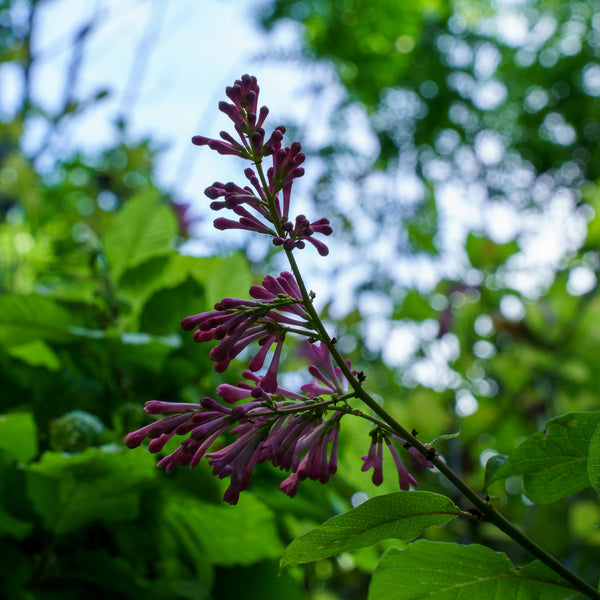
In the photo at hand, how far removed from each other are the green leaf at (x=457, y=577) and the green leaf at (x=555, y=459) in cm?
8

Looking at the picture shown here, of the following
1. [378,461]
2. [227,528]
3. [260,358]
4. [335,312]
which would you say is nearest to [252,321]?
[260,358]

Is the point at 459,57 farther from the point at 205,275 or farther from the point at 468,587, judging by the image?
the point at 468,587

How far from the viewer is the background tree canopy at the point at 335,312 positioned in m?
0.71

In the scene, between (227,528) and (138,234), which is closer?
(227,528)

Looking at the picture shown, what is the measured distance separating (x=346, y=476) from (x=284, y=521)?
0.17 meters

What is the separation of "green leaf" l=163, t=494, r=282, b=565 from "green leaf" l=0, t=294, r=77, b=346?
0.99 ft

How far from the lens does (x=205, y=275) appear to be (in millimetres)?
1078

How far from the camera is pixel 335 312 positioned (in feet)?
6.97

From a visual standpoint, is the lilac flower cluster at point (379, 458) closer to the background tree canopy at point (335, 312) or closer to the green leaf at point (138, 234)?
the background tree canopy at point (335, 312)

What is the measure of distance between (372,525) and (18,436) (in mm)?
453

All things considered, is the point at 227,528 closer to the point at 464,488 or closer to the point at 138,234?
the point at 464,488

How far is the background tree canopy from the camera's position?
715 mm

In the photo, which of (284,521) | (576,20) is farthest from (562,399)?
(576,20)

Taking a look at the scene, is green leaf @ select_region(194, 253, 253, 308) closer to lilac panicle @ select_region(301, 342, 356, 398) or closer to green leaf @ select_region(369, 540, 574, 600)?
lilac panicle @ select_region(301, 342, 356, 398)
